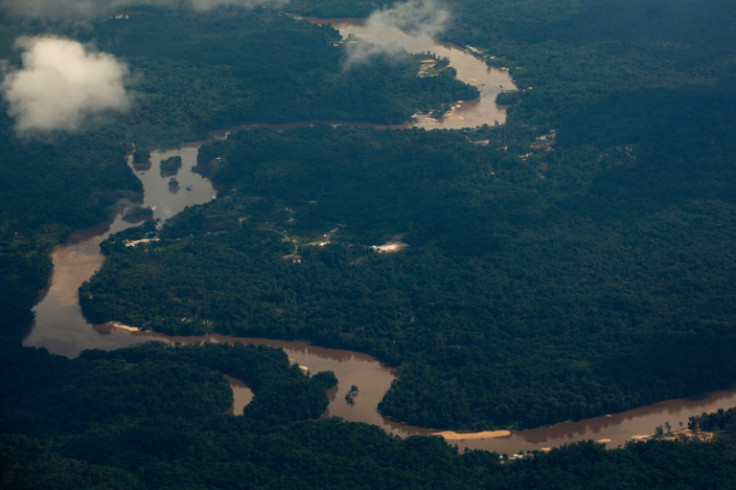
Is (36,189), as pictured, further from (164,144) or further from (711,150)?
(711,150)

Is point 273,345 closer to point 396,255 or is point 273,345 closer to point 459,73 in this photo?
point 396,255

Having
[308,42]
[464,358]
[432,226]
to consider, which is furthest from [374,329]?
[308,42]

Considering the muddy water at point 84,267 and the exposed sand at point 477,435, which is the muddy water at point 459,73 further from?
the exposed sand at point 477,435

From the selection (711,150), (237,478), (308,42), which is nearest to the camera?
(237,478)

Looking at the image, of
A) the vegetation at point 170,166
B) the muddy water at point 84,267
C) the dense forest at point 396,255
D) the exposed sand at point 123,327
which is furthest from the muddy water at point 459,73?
the exposed sand at point 123,327

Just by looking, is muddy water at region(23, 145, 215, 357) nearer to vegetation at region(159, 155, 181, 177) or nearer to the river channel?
the river channel

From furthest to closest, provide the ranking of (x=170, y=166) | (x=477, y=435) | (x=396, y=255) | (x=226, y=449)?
(x=170, y=166)
(x=396, y=255)
(x=477, y=435)
(x=226, y=449)

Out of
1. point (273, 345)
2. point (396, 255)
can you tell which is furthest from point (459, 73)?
point (273, 345)

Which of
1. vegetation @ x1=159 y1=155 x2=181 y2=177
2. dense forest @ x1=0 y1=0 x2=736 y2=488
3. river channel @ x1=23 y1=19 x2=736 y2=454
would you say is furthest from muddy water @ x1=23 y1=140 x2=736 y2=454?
vegetation @ x1=159 y1=155 x2=181 y2=177
